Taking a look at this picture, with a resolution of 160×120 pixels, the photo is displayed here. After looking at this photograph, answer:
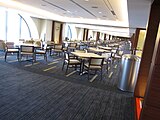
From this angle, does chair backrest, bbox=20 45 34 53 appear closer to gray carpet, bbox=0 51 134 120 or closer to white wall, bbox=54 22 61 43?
gray carpet, bbox=0 51 134 120

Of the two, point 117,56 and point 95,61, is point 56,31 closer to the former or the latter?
point 117,56

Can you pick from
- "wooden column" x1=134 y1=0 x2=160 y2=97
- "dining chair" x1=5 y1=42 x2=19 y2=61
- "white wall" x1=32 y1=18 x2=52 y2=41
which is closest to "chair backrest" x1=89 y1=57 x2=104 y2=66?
"wooden column" x1=134 y1=0 x2=160 y2=97

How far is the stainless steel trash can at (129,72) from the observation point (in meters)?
4.99

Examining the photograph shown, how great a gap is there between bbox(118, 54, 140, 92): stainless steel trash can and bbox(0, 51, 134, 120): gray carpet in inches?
11.2

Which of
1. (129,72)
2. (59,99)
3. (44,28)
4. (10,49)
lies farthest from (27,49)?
(44,28)

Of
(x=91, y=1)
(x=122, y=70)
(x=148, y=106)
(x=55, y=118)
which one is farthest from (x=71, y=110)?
(x=91, y=1)

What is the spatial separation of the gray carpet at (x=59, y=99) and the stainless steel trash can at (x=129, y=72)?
0.28m

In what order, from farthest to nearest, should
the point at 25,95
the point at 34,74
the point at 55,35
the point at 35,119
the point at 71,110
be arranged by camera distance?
1. the point at 55,35
2. the point at 34,74
3. the point at 25,95
4. the point at 71,110
5. the point at 35,119

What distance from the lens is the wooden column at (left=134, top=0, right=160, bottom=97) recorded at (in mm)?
4266

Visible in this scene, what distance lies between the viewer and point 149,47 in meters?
4.42

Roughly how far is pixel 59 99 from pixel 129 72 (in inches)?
90.7

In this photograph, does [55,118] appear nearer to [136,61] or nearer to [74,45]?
[136,61]

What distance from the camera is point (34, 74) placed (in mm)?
6090

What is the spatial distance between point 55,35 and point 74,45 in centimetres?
445
